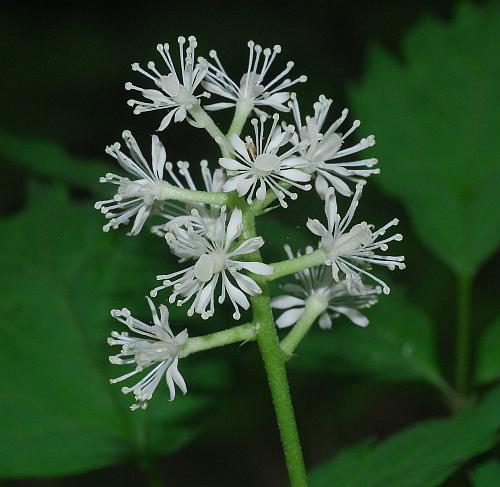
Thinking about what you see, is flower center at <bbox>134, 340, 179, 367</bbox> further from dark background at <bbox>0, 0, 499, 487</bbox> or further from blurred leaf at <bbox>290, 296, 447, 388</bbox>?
dark background at <bbox>0, 0, 499, 487</bbox>

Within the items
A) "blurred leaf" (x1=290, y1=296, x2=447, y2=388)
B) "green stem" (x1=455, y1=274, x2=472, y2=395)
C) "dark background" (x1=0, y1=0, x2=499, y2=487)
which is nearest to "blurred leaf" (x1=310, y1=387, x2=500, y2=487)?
"green stem" (x1=455, y1=274, x2=472, y2=395)

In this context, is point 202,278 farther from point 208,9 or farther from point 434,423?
point 208,9

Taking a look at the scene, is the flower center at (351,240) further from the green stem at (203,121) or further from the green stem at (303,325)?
the green stem at (203,121)

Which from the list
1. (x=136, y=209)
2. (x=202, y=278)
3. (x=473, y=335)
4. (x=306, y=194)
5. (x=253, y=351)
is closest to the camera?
(x=202, y=278)

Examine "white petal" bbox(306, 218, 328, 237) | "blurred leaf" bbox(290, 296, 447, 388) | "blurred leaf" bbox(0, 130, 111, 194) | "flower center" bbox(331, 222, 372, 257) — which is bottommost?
"blurred leaf" bbox(290, 296, 447, 388)

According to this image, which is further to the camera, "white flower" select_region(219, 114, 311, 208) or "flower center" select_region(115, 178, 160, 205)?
"flower center" select_region(115, 178, 160, 205)

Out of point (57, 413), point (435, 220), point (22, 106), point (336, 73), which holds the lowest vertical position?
point (57, 413)

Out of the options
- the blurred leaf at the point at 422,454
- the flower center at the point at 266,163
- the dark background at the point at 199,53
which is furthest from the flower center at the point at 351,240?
the dark background at the point at 199,53

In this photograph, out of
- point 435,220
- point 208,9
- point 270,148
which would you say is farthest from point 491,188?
point 208,9
